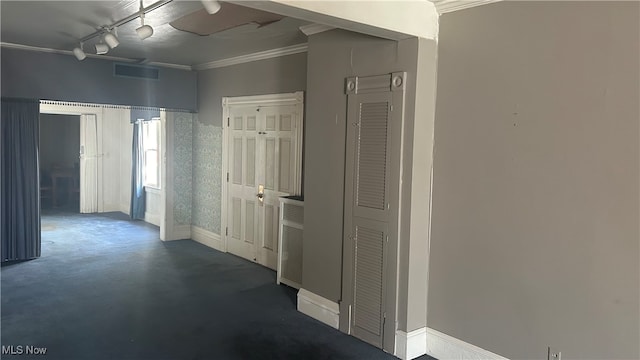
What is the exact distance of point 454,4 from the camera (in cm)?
323

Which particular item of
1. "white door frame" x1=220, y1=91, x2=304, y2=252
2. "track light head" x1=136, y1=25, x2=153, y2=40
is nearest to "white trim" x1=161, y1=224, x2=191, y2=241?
"white door frame" x1=220, y1=91, x2=304, y2=252

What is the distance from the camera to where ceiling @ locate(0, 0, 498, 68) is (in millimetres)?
3816

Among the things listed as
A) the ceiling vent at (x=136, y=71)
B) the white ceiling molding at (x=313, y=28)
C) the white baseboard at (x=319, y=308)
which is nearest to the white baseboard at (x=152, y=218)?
the ceiling vent at (x=136, y=71)

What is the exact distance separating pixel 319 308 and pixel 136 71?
162 inches

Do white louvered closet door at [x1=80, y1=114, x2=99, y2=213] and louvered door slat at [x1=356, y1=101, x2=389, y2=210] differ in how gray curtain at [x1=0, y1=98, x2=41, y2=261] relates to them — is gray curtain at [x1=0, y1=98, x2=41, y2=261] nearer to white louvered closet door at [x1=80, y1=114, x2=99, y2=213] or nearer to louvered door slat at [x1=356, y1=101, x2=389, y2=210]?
white louvered closet door at [x1=80, y1=114, x2=99, y2=213]

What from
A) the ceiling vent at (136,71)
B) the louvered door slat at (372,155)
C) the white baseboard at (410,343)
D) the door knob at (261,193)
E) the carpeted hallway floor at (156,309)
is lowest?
the carpeted hallway floor at (156,309)

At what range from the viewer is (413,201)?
3.41 m

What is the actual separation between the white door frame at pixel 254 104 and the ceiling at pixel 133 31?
0.54m

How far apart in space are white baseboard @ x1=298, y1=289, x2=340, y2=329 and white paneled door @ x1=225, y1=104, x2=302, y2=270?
1315 millimetres

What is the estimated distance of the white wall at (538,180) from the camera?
257 centimetres

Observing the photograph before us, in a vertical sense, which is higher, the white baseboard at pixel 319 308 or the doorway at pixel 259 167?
the doorway at pixel 259 167

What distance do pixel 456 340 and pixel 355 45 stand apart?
2259mm

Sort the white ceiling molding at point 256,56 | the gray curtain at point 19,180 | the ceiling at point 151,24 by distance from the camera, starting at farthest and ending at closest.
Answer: the gray curtain at point 19,180, the white ceiling molding at point 256,56, the ceiling at point 151,24

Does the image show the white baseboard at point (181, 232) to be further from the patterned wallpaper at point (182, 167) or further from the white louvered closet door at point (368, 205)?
the white louvered closet door at point (368, 205)
